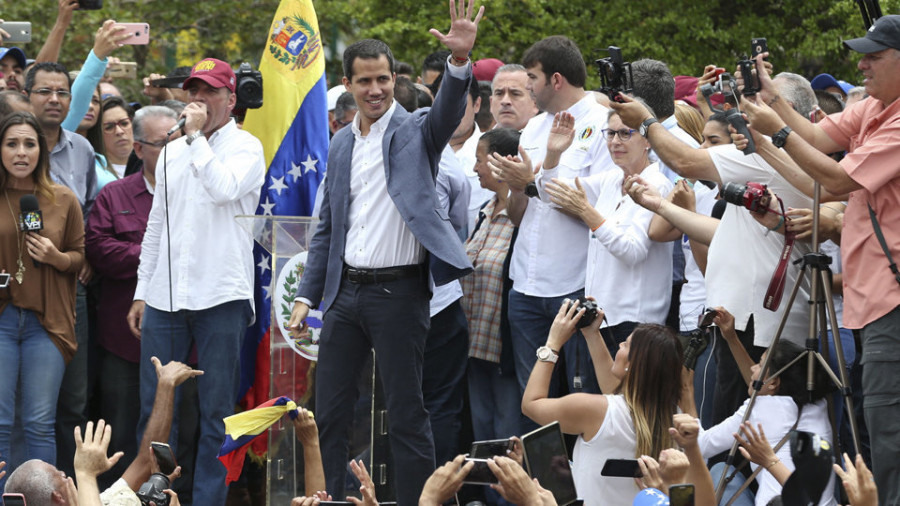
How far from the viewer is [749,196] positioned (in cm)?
568

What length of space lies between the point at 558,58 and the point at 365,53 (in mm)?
1306

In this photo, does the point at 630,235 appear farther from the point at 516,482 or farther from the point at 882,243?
the point at 516,482

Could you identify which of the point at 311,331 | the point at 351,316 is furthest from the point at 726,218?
the point at 311,331

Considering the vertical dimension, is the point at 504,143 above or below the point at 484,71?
below

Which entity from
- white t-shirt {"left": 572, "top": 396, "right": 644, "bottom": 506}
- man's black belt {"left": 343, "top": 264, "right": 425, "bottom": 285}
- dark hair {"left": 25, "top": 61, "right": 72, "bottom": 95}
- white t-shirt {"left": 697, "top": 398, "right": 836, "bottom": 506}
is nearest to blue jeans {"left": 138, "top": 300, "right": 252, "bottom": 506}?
man's black belt {"left": 343, "top": 264, "right": 425, "bottom": 285}

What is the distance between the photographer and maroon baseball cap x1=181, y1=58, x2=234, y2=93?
7.55 m

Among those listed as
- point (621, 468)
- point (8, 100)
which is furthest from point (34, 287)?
point (621, 468)

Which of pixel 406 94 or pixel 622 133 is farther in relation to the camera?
pixel 406 94

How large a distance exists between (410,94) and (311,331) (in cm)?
173

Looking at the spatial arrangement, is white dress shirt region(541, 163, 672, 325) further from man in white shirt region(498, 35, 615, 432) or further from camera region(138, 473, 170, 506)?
camera region(138, 473, 170, 506)

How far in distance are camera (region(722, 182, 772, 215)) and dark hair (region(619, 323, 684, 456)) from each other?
669mm

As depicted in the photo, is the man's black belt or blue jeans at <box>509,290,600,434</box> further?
blue jeans at <box>509,290,600,434</box>

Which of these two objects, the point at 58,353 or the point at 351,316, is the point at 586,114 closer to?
the point at 351,316

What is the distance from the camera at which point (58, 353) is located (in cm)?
744
